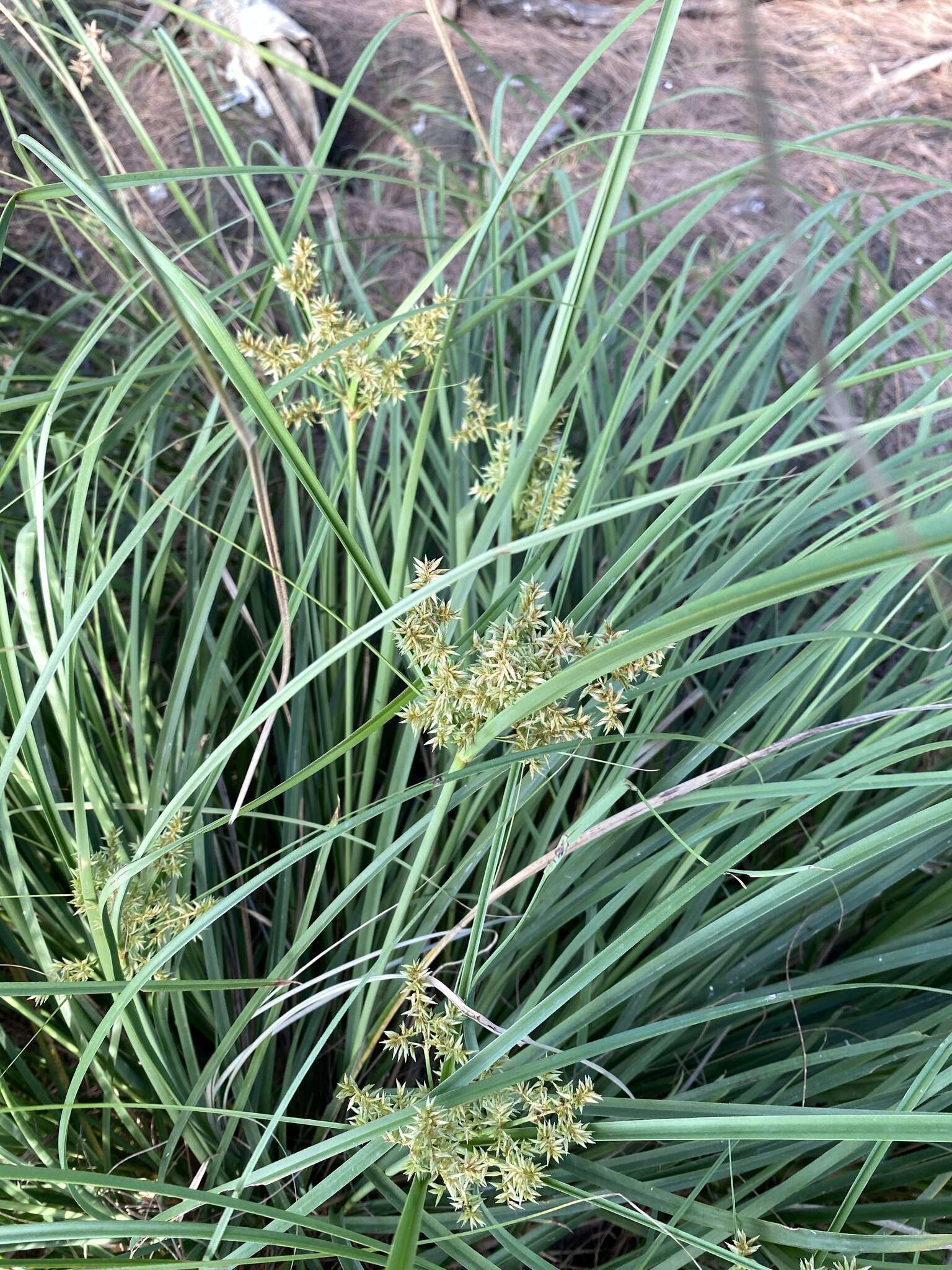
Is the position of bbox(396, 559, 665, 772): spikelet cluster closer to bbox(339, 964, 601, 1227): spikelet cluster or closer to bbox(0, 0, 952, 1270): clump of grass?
bbox(0, 0, 952, 1270): clump of grass

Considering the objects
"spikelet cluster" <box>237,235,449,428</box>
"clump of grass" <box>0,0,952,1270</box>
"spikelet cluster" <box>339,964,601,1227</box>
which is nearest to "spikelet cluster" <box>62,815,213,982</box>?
"clump of grass" <box>0,0,952,1270</box>

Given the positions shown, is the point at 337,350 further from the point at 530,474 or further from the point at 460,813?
the point at 460,813

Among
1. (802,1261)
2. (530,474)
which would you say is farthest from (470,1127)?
(530,474)

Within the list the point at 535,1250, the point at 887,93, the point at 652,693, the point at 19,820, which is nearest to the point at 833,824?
the point at 652,693

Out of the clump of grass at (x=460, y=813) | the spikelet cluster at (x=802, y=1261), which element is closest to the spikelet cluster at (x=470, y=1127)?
the clump of grass at (x=460, y=813)

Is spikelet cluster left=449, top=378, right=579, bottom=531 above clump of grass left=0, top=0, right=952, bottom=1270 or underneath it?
above

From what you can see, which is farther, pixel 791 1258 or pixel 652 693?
pixel 652 693

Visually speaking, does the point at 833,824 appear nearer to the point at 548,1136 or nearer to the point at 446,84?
A: the point at 548,1136

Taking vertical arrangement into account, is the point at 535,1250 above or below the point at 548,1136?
below
